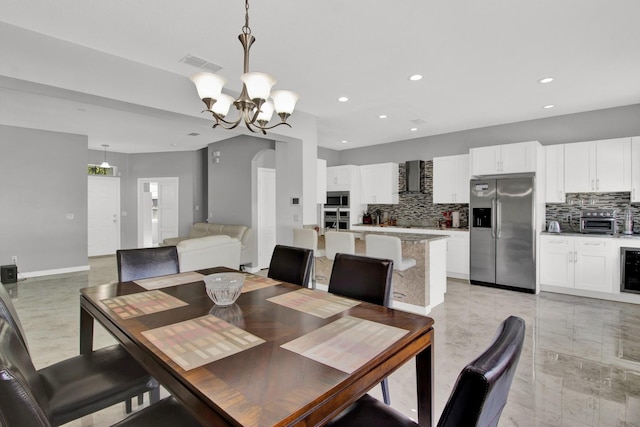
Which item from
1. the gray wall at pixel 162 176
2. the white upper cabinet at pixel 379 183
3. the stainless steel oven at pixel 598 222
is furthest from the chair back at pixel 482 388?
the gray wall at pixel 162 176

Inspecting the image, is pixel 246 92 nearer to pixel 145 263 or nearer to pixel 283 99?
pixel 283 99

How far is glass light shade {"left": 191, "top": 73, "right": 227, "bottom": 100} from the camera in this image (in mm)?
2117

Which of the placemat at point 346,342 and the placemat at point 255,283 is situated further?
the placemat at point 255,283

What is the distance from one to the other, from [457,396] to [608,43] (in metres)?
3.58

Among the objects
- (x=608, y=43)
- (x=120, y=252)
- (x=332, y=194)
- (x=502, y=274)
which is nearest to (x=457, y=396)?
A: (x=120, y=252)

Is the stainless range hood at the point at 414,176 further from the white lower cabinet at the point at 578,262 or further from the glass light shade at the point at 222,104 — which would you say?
the glass light shade at the point at 222,104

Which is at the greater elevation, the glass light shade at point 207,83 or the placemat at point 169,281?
the glass light shade at point 207,83

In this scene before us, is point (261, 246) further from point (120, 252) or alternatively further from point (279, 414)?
point (279, 414)

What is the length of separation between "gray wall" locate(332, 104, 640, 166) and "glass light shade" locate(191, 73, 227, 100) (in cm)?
506

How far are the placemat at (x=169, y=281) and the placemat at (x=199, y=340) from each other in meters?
0.77

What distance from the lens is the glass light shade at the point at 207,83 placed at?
83.4 inches

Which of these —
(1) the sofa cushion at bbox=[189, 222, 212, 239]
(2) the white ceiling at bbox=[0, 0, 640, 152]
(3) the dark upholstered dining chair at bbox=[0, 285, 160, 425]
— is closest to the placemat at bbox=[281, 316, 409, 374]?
(3) the dark upholstered dining chair at bbox=[0, 285, 160, 425]

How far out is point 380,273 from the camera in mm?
1992

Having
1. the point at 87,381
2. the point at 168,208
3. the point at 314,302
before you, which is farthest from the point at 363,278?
the point at 168,208
